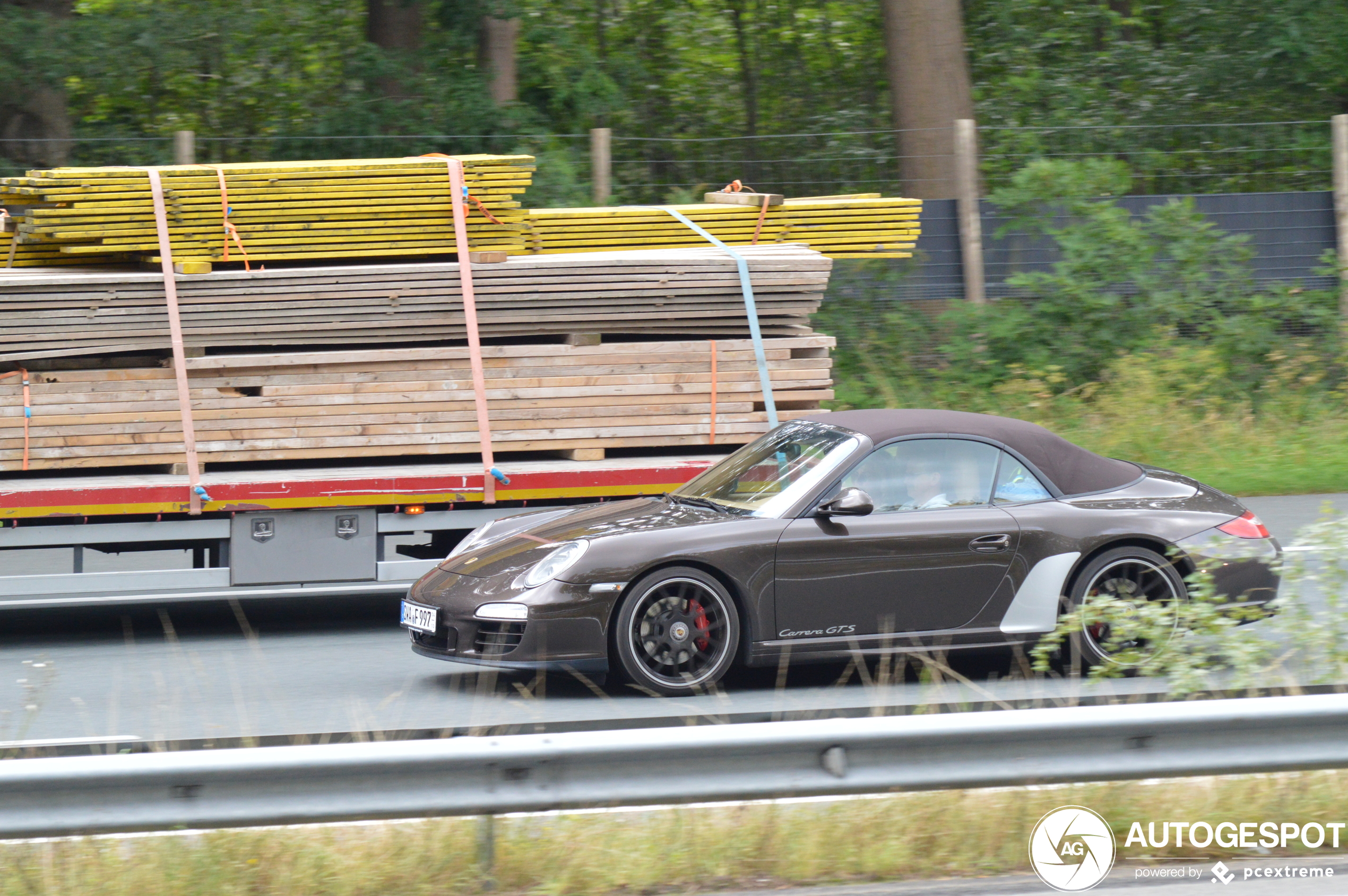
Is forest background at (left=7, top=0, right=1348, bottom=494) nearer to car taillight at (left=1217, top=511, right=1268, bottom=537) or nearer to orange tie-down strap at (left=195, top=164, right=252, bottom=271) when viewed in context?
car taillight at (left=1217, top=511, right=1268, bottom=537)

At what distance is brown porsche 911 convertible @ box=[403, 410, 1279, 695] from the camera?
6727 mm

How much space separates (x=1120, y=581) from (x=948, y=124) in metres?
9.73

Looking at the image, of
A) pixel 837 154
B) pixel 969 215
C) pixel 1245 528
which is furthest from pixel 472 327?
pixel 837 154

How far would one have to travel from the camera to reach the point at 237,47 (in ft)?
63.4

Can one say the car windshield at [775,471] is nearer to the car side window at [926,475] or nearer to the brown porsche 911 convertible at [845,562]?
the brown porsche 911 convertible at [845,562]

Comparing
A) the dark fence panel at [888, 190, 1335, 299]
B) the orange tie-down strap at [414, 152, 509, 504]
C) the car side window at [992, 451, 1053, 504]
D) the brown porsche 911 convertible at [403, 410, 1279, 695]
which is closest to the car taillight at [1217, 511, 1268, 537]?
the brown porsche 911 convertible at [403, 410, 1279, 695]

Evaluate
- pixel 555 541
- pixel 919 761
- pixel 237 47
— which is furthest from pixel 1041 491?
pixel 237 47

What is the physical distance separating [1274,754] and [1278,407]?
11.1 m

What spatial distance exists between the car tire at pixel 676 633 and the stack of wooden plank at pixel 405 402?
2336 millimetres

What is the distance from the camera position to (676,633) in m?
6.80

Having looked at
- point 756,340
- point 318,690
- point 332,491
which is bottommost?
point 318,690

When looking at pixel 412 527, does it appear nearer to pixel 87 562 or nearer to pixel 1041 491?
pixel 87 562

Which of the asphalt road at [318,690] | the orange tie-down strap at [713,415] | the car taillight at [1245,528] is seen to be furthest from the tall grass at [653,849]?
the orange tie-down strap at [713,415]

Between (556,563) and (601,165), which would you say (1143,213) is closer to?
(601,165)
